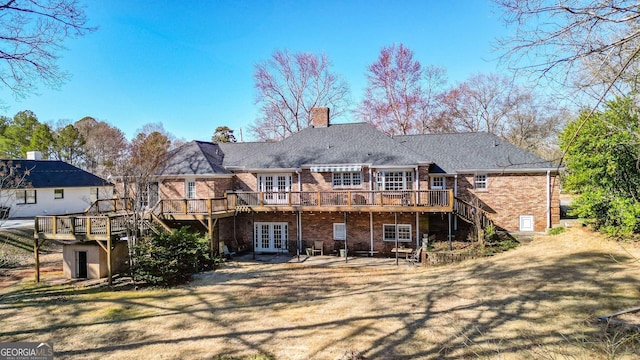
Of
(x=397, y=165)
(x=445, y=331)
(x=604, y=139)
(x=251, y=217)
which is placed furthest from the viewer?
(x=251, y=217)

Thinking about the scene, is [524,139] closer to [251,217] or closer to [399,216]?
[399,216]

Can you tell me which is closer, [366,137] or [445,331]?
[445,331]

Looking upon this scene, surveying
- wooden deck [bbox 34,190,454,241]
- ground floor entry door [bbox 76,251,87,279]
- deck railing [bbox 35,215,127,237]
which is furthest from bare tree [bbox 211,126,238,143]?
ground floor entry door [bbox 76,251,87,279]

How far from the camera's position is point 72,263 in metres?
16.5

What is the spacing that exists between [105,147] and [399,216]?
44.9 meters

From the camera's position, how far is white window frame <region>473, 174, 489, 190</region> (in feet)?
68.1

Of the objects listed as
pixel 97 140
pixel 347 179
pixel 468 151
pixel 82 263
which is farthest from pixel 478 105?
Result: pixel 97 140

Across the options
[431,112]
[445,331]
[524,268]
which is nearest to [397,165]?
[524,268]

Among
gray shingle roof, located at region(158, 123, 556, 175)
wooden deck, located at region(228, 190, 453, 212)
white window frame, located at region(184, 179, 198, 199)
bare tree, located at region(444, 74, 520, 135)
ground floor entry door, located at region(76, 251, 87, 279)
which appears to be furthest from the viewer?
bare tree, located at region(444, 74, 520, 135)

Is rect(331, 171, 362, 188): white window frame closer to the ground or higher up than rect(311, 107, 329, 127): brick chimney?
closer to the ground

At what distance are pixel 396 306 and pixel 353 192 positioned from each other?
844cm

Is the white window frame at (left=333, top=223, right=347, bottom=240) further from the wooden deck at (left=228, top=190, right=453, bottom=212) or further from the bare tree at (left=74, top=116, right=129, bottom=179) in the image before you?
the bare tree at (left=74, top=116, right=129, bottom=179)

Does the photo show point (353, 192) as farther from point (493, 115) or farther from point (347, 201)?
point (493, 115)

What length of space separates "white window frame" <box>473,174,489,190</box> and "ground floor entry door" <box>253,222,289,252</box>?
1195cm
